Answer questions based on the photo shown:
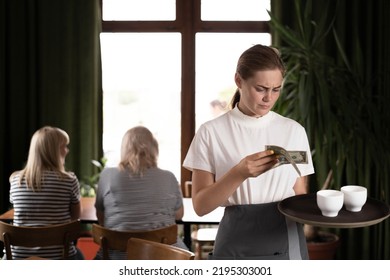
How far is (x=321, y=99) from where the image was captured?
10.1 feet

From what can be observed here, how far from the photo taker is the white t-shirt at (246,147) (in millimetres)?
1483

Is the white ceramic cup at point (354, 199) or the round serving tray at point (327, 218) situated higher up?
the white ceramic cup at point (354, 199)

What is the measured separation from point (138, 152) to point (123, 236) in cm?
33

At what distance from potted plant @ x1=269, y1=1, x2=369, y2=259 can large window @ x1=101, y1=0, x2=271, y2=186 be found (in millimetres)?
601

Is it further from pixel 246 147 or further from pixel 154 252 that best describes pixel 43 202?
pixel 246 147

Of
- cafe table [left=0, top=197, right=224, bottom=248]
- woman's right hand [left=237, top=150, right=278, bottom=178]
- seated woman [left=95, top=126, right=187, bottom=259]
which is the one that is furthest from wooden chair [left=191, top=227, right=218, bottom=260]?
woman's right hand [left=237, top=150, right=278, bottom=178]

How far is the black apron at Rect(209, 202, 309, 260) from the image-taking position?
149cm

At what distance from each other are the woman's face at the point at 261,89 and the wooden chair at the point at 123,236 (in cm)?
105

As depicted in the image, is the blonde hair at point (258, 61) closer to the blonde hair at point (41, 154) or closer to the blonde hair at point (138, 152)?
the blonde hair at point (138, 152)

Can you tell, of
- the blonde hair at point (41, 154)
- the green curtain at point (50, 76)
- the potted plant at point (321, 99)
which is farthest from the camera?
the green curtain at point (50, 76)

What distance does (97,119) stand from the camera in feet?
12.6

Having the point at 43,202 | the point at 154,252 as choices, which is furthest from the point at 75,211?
the point at 154,252

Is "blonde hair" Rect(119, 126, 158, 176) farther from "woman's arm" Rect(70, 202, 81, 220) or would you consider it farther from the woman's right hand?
the woman's right hand

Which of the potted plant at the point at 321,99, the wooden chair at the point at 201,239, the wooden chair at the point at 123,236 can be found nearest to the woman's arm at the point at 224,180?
the wooden chair at the point at 123,236
